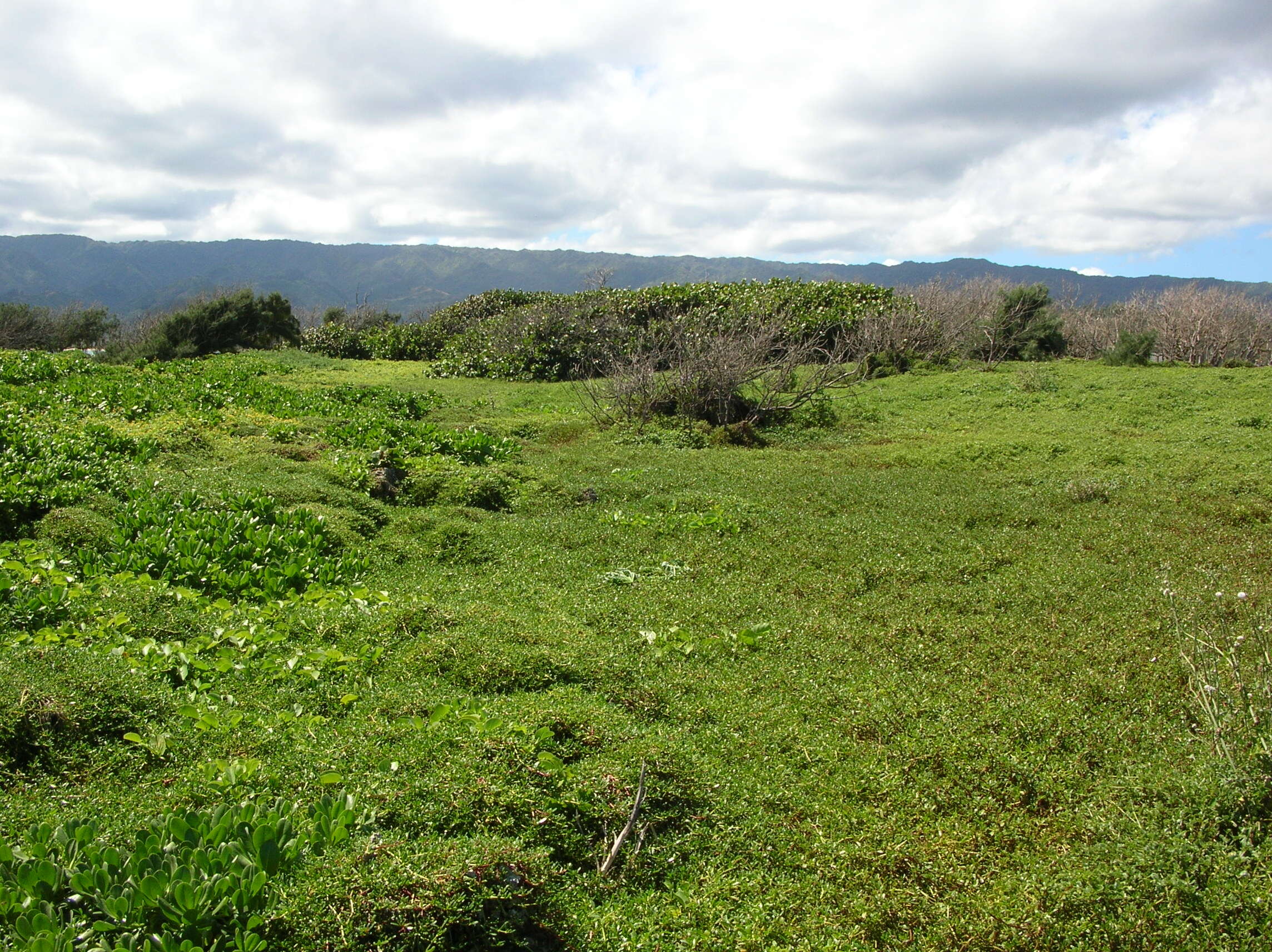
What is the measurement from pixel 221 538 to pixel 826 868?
573cm

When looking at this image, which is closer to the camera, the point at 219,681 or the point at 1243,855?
the point at 1243,855

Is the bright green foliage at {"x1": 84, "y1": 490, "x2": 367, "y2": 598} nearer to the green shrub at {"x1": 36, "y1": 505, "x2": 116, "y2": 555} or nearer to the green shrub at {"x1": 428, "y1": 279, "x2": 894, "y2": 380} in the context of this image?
the green shrub at {"x1": 36, "y1": 505, "x2": 116, "y2": 555}

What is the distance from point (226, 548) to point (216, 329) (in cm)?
2856

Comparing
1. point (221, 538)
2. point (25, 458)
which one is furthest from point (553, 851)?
point (25, 458)

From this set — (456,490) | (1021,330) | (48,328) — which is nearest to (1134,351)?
(1021,330)

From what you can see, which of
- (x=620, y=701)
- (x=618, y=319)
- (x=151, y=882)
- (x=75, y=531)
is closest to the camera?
(x=151, y=882)

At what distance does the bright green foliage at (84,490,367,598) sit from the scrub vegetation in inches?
1.4

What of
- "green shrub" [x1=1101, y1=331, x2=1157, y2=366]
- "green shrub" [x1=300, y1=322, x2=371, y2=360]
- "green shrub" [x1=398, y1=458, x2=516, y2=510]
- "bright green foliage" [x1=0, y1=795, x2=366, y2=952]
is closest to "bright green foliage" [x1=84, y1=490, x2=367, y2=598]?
"green shrub" [x1=398, y1=458, x2=516, y2=510]

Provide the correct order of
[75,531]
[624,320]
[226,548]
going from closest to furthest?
[226,548] → [75,531] → [624,320]

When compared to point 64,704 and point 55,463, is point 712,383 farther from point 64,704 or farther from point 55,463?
point 64,704

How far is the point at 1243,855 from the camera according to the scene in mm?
3375

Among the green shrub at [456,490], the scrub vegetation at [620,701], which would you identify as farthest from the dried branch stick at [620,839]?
the green shrub at [456,490]

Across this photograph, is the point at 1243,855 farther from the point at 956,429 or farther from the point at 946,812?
the point at 956,429

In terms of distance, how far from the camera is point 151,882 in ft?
8.15
